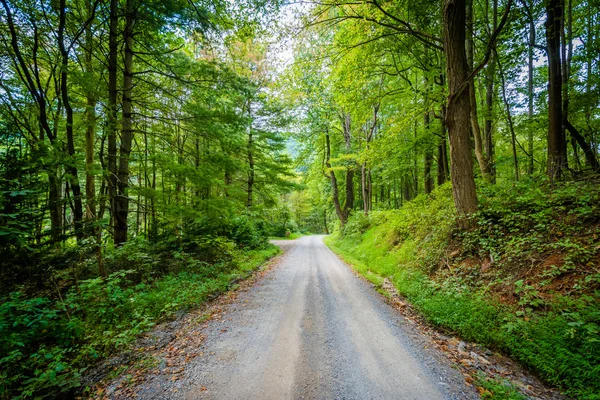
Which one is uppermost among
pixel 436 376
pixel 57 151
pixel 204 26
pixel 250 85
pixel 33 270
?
pixel 204 26

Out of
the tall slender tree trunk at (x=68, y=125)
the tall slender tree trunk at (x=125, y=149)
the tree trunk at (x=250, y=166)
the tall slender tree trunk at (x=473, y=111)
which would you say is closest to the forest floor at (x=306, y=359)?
the tall slender tree trunk at (x=68, y=125)

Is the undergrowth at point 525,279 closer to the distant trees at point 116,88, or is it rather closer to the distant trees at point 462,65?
the distant trees at point 462,65

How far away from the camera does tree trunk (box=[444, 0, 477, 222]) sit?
5397mm

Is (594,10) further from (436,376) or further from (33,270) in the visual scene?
(33,270)

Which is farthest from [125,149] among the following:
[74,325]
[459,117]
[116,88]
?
[459,117]

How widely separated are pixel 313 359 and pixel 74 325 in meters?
3.37

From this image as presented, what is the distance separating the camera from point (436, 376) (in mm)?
2709

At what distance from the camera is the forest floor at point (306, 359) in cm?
251

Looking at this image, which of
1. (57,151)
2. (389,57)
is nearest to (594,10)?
(389,57)

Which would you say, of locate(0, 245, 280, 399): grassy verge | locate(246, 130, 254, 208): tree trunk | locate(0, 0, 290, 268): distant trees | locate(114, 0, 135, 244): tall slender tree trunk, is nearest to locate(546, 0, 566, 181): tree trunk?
locate(0, 0, 290, 268): distant trees

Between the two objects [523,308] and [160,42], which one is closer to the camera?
[523,308]

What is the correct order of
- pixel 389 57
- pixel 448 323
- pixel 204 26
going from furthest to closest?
pixel 389 57
pixel 204 26
pixel 448 323

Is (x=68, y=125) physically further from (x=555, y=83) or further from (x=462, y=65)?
(x=555, y=83)

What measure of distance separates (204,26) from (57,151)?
4597 mm
